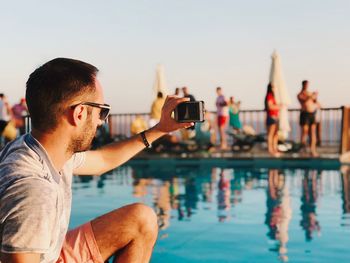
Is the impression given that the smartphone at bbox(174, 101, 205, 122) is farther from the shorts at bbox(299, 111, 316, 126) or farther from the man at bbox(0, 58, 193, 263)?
the shorts at bbox(299, 111, 316, 126)

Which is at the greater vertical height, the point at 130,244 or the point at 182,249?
the point at 130,244

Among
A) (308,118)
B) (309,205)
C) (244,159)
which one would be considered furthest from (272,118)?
(309,205)

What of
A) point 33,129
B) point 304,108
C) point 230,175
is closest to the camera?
point 33,129

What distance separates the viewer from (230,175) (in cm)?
1157

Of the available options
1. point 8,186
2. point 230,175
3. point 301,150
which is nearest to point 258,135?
point 301,150

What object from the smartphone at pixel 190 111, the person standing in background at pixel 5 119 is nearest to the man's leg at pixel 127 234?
the smartphone at pixel 190 111

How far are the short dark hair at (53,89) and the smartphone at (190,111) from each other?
64cm

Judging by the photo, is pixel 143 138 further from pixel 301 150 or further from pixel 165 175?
pixel 301 150

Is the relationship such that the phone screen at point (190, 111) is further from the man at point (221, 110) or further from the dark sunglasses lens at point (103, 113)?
the man at point (221, 110)

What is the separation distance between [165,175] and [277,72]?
567 centimetres

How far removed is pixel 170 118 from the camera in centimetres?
252

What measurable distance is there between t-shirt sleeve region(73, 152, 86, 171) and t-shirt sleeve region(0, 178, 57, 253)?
2.51 ft

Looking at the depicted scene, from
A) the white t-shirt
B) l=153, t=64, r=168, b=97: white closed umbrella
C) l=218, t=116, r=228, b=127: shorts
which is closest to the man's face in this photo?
the white t-shirt

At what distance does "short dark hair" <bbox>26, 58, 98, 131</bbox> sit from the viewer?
1775 millimetres
